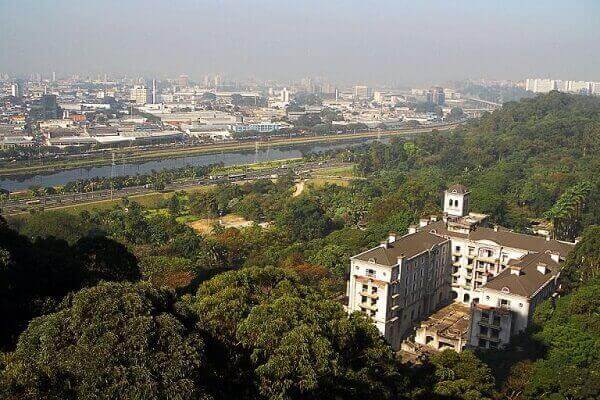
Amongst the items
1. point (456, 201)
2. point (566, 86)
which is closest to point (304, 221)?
Answer: point (456, 201)

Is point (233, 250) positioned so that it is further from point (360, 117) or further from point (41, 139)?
point (360, 117)

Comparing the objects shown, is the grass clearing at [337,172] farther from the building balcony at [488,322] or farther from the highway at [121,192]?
the building balcony at [488,322]

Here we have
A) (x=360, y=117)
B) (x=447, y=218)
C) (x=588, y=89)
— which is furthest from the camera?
(x=588, y=89)

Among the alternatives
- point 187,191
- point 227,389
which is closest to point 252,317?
point 227,389

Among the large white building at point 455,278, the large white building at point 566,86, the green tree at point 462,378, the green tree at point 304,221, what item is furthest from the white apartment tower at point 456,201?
the large white building at point 566,86

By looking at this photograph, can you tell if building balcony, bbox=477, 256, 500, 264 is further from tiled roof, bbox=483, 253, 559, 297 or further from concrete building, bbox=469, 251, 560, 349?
concrete building, bbox=469, 251, 560, 349

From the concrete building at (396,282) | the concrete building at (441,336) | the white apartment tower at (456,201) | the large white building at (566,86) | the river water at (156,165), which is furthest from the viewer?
the large white building at (566,86)

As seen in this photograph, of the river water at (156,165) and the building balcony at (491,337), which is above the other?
the building balcony at (491,337)
